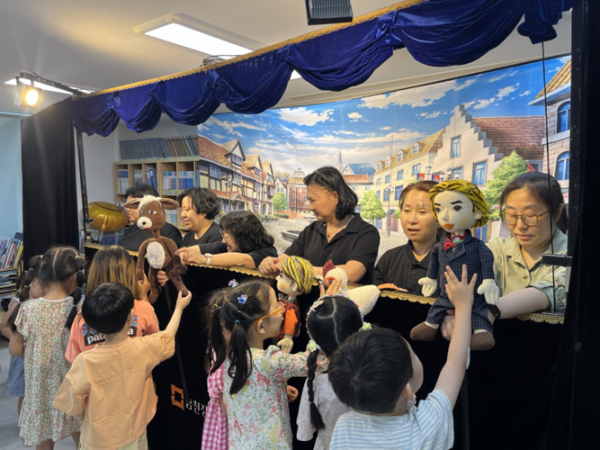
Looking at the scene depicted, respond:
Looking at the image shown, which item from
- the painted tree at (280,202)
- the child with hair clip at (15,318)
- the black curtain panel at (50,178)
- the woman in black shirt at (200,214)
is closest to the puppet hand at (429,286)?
the woman in black shirt at (200,214)

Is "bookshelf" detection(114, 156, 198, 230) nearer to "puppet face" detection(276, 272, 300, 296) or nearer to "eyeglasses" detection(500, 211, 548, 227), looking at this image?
"puppet face" detection(276, 272, 300, 296)

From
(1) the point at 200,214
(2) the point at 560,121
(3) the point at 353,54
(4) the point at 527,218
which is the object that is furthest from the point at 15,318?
(2) the point at 560,121

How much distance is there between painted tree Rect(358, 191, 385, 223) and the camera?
15.1 ft

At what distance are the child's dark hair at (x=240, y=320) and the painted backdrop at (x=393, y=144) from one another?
240cm

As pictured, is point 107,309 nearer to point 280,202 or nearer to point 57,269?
point 57,269

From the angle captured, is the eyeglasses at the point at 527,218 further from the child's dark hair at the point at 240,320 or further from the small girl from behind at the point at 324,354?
the child's dark hair at the point at 240,320

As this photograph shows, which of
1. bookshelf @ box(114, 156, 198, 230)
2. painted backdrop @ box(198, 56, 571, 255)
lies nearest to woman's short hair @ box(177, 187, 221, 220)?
painted backdrop @ box(198, 56, 571, 255)

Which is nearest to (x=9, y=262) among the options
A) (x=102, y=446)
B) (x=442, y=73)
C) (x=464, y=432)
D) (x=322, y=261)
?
(x=102, y=446)

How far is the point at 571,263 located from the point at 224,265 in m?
1.50

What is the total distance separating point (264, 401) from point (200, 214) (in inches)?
64.6

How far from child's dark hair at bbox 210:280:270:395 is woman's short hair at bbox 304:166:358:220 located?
0.71 m

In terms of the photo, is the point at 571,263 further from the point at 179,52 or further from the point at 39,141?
the point at 39,141

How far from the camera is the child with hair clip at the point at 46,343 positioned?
2.20 metres

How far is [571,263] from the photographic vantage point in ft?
3.82
